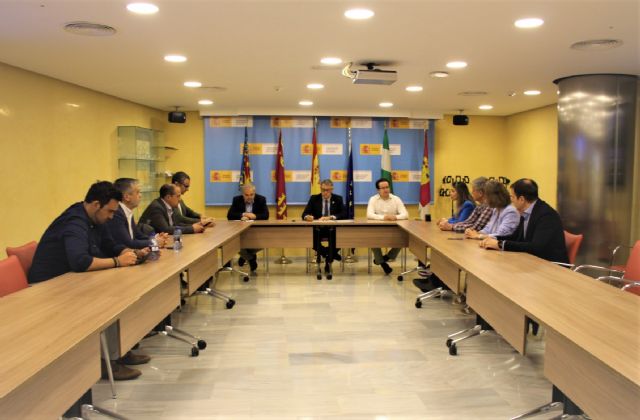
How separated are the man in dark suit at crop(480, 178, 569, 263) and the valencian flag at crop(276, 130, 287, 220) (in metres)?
5.31

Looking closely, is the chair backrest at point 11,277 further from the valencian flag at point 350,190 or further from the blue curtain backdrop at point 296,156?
the valencian flag at point 350,190

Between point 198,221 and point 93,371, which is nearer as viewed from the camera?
point 93,371

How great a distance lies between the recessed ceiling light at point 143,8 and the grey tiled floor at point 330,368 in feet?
8.22

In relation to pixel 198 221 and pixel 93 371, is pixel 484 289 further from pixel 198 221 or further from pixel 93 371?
pixel 198 221

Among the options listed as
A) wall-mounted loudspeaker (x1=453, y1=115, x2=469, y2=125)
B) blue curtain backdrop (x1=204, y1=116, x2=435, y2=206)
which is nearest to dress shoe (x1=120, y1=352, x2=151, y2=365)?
blue curtain backdrop (x1=204, y1=116, x2=435, y2=206)

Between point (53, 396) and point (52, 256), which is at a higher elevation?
point (52, 256)

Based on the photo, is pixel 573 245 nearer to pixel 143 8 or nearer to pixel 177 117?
pixel 143 8

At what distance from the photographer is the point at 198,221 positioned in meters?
6.82

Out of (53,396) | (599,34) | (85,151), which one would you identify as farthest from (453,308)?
(85,151)

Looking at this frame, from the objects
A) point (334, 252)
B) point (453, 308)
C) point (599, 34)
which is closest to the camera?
point (599, 34)

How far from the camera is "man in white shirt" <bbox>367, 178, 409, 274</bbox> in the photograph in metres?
7.63

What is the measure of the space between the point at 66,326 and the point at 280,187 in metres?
6.99

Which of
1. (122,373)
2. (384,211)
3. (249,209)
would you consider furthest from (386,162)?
(122,373)

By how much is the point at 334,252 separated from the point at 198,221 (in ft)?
6.21
